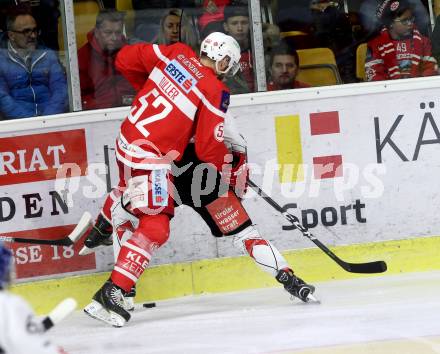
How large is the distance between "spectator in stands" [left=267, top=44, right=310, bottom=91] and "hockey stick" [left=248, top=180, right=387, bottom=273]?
1.94 ft

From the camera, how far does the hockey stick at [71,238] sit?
593cm

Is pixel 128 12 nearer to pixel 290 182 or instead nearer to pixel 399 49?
pixel 290 182

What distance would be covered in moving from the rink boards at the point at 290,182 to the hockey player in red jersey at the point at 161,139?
0.49 metres

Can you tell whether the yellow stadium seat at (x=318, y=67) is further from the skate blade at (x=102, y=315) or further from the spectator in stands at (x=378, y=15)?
the skate blade at (x=102, y=315)

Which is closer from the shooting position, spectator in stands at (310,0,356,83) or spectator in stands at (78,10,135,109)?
spectator in stands at (78,10,135,109)

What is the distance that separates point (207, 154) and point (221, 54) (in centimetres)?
47

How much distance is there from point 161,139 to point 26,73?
0.98m

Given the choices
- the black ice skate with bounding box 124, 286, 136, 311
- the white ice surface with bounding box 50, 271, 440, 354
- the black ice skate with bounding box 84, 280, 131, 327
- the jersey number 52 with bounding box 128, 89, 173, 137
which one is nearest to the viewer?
the white ice surface with bounding box 50, 271, 440, 354

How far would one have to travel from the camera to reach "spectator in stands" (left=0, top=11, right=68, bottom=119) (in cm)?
595

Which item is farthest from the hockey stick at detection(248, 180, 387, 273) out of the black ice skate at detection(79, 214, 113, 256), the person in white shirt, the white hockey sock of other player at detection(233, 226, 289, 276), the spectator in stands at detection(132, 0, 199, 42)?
the person in white shirt

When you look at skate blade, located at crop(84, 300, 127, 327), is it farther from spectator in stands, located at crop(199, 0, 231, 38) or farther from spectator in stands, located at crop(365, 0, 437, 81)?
spectator in stands, located at crop(365, 0, 437, 81)

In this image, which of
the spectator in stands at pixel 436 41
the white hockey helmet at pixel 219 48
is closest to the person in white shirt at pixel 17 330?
the white hockey helmet at pixel 219 48

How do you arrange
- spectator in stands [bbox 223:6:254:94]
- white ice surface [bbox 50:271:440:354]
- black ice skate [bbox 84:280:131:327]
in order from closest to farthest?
white ice surface [bbox 50:271:440:354] → black ice skate [bbox 84:280:131:327] → spectator in stands [bbox 223:6:254:94]

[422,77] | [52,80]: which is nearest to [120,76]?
[52,80]
